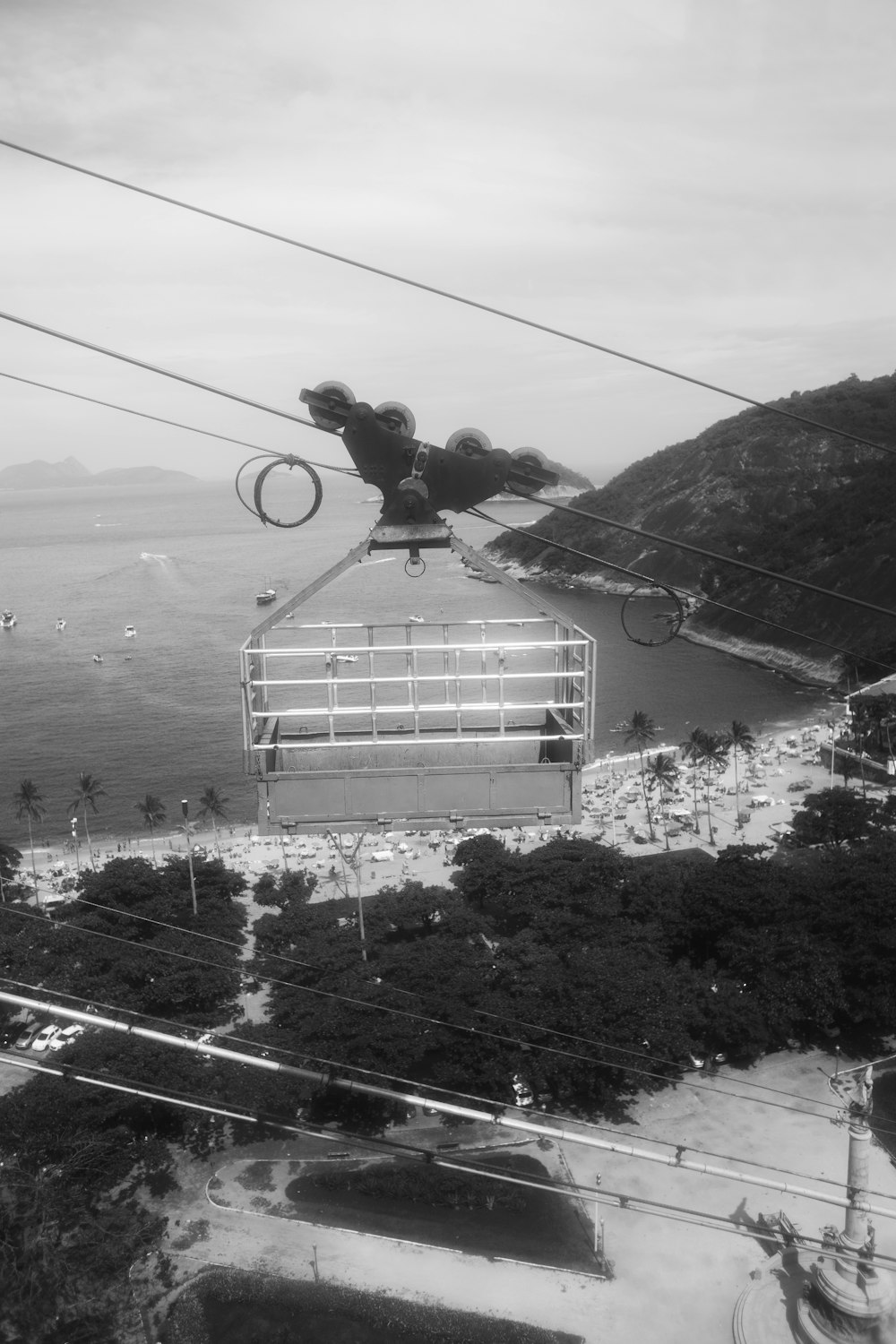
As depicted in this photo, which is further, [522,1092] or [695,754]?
[695,754]

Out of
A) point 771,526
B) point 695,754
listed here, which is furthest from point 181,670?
point 771,526

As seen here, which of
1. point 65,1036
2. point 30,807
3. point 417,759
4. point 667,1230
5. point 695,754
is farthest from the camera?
point 695,754

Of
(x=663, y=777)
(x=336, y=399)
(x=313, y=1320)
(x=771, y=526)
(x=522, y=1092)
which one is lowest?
(x=313, y=1320)

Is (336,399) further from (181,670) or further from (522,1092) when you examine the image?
(181,670)

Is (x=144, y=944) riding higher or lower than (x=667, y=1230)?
higher

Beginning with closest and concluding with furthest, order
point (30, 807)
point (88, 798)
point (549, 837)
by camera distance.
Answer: point (30, 807), point (88, 798), point (549, 837)

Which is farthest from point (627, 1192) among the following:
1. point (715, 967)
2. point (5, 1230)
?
point (5, 1230)
